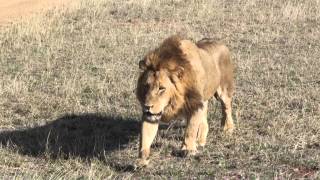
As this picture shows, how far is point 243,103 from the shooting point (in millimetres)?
9891

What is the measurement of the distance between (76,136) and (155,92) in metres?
2.42

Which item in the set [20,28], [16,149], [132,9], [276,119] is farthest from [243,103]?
[132,9]

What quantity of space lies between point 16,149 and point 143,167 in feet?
6.11

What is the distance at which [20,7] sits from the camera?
20.4m

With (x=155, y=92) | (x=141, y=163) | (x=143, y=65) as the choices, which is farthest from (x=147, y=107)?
(x=141, y=163)

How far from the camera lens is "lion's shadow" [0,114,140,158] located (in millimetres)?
7941

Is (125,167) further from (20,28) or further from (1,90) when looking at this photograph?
(20,28)

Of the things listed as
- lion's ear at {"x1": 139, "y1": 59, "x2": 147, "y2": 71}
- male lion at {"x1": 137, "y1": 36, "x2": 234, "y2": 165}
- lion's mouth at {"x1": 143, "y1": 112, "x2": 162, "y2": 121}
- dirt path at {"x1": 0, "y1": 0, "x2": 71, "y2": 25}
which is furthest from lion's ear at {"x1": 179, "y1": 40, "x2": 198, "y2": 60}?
dirt path at {"x1": 0, "y1": 0, "x2": 71, "y2": 25}

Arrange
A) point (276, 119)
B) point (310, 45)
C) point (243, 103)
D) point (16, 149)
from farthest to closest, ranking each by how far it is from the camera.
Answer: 1. point (310, 45)
2. point (243, 103)
3. point (276, 119)
4. point (16, 149)

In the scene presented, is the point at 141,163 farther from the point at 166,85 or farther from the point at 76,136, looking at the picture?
the point at 76,136

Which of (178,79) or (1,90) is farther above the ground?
(178,79)

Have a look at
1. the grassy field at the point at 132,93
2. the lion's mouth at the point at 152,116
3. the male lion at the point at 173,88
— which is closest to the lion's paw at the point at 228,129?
the grassy field at the point at 132,93

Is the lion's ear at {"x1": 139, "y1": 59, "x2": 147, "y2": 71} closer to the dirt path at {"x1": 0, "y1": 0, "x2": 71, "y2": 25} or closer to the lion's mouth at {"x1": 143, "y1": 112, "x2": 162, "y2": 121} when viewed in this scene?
the lion's mouth at {"x1": 143, "y1": 112, "x2": 162, "y2": 121}

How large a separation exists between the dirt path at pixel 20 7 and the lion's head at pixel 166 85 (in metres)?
11.7
